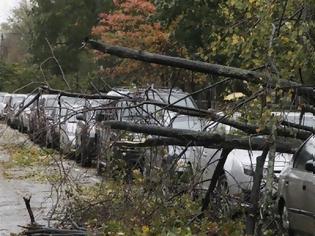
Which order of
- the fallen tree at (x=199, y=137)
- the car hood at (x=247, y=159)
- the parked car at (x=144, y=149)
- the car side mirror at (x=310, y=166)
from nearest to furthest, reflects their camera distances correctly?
the car side mirror at (x=310, y=166) → the fallen tree at (x=199, y=137) → the parked car at (x=144, y=149) → the car hood at (x=247, y=159)

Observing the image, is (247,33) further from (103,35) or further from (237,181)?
(103,35)

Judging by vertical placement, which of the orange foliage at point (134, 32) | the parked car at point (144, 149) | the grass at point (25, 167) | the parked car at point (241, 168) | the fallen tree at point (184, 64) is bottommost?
the grass at point (25, 167)

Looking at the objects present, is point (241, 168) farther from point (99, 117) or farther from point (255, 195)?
point (255, 195)

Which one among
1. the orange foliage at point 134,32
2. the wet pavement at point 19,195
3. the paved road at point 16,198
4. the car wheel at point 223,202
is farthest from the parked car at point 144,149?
the orange foliage at point 134,32

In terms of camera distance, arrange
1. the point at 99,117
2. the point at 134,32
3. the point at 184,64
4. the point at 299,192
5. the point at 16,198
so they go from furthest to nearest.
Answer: the point at 134,32 → the point at 16,198 → the point at 99,117 → the point at 299,192 → the point at 184,64

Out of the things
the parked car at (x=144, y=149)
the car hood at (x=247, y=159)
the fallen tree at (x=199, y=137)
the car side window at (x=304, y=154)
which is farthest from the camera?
the car hood at (x=247, y=159)

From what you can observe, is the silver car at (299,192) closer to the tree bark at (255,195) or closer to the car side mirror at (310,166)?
the car side mirror at (310,166)

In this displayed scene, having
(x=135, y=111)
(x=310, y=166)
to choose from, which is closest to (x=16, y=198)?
(x=135, y=111)

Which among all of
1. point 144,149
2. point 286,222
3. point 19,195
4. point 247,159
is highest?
point 144,149

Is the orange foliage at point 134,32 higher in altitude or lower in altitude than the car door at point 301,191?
higher

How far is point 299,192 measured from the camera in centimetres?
789

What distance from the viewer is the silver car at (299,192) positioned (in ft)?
24.8

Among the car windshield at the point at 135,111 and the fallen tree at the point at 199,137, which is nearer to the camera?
the fallen tree at the point at 199,137

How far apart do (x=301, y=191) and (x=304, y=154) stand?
57cm
